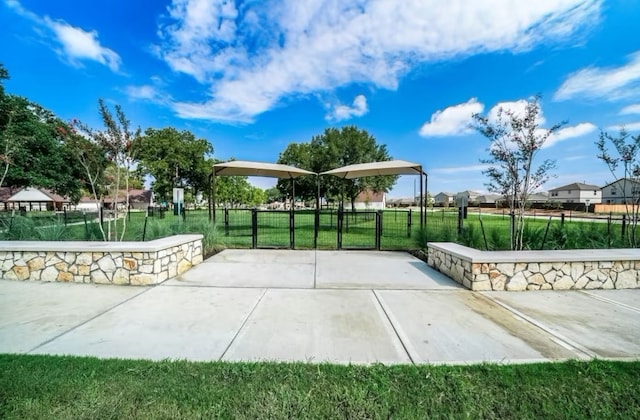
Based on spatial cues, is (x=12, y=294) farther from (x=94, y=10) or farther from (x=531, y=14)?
(x=531, y=14)

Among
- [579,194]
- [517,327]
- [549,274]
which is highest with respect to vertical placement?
[579,194]

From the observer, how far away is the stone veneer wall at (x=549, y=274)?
171 inches

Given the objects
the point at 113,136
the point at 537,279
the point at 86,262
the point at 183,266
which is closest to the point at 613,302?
the point at 537,279

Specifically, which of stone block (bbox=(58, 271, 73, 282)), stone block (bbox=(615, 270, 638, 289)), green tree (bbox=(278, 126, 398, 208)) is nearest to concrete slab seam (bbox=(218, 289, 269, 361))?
stone block (bbox=(58, 271, 73, 282))

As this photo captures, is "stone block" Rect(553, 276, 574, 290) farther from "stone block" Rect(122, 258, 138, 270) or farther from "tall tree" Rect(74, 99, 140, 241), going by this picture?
"tall tree" Rect(74, 99, 140, 241)

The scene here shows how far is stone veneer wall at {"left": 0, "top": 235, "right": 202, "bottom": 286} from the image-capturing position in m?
4.58

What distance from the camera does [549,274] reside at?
439 centimetres

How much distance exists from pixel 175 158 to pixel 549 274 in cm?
3676

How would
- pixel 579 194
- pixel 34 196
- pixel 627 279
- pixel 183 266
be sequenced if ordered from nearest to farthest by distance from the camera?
pixel 627 279
pixel 183 266
pixel 34 196
pixel 579 194

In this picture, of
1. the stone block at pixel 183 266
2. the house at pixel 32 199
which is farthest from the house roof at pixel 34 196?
the stone block at pixel 183 266

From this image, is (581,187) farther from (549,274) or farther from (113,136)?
(113,136)

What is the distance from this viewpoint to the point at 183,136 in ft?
118

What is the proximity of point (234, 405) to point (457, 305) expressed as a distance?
3.11 metres

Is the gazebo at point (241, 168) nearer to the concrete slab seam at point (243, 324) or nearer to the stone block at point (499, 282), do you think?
the concrete slab seam at point (243, 324)
